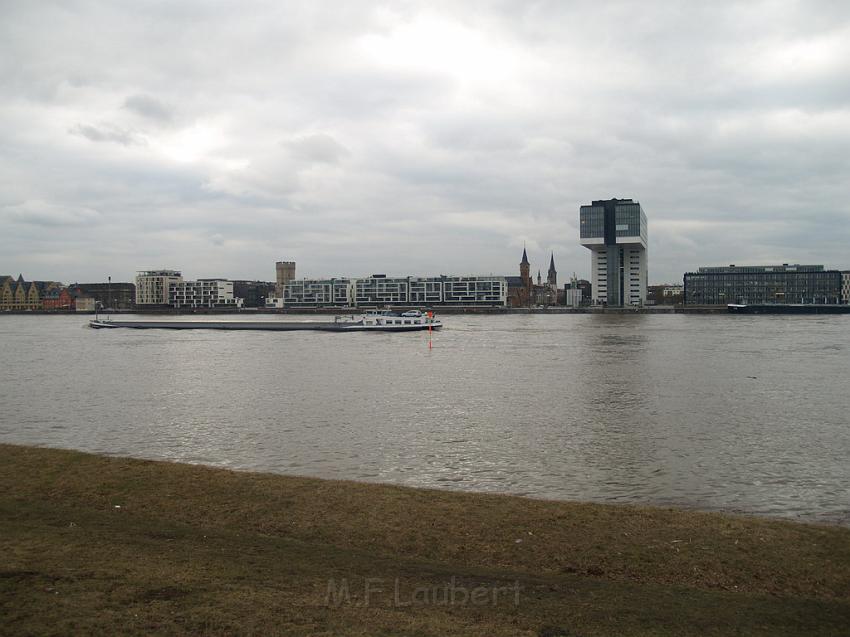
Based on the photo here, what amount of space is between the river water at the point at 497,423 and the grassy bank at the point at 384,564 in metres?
3.60

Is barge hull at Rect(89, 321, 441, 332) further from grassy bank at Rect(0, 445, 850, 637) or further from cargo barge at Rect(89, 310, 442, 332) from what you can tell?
grassy bank at Rect(0, 445, 850, 637)

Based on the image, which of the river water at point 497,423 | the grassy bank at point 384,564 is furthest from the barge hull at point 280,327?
the grassy bank at point 384,564

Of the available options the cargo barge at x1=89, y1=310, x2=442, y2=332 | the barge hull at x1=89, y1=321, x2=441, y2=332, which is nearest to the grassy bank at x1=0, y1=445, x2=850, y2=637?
the barge hull at x1=89, y1=321, x2=441, y2=332

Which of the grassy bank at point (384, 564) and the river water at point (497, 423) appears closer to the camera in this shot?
the grassy bank at point (384, 564)

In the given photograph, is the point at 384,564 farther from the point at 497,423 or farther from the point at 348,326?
the point at 348,326

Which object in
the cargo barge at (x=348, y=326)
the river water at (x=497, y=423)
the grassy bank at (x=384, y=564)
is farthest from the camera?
the cargo barge at (x=348, y=326)

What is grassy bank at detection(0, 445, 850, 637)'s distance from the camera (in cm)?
645

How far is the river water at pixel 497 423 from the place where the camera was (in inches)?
595

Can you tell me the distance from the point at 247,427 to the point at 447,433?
6766mm

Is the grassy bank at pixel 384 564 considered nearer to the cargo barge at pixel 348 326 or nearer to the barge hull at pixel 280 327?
the barge hull at pixel 280 327

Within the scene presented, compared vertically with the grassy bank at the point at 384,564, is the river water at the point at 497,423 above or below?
below

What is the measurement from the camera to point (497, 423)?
23.1 m

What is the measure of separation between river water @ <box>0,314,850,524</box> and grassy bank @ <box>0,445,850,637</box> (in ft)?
11.8

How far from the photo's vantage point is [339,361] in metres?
52.5
